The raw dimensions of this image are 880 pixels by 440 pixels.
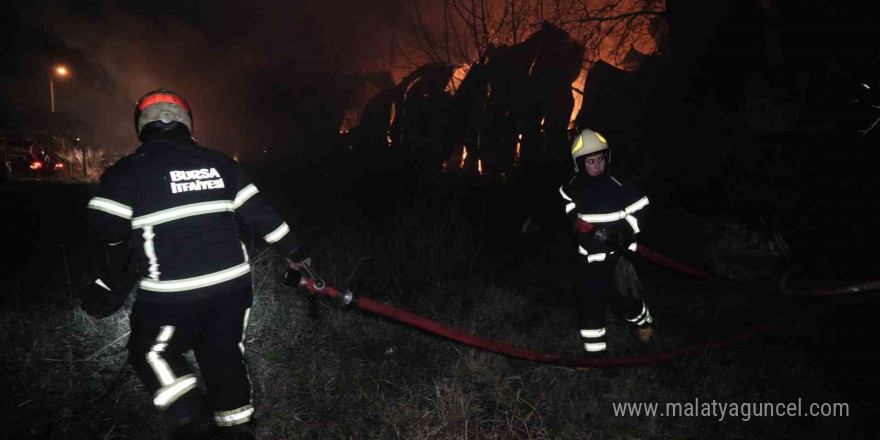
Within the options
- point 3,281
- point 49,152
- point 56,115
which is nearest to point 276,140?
point 49,152

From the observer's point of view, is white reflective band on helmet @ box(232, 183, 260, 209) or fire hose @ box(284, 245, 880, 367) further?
fire hose @ box(284, 245, 880, 367)

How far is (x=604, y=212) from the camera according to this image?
347 cm

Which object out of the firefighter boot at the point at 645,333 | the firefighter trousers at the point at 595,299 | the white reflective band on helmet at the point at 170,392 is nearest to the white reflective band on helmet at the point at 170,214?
the white reflective band on helmet at the point at 170,392

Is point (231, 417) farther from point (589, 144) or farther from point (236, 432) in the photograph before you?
point (589, 144)

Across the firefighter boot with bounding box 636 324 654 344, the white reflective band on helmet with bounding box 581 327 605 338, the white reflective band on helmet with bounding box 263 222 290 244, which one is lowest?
the firefighter boot with bounding box 636 324 654 344

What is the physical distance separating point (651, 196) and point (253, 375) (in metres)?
5.97

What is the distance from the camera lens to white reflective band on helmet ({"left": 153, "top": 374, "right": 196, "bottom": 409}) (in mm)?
2068

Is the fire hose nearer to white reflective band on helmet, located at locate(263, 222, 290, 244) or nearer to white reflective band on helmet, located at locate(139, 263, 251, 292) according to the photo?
white reflective band on helmet, located at locate(263, 222, 290, 244)

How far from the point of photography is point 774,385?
3.45 meters

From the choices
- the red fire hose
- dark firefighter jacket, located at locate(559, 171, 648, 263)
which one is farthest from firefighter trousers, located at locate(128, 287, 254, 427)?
dark firefighter jacket, located at locate(559, 171, 648, 263)

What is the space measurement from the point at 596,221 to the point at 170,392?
2.95 metres

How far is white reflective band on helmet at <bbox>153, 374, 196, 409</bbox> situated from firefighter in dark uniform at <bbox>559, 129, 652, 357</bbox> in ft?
8.99

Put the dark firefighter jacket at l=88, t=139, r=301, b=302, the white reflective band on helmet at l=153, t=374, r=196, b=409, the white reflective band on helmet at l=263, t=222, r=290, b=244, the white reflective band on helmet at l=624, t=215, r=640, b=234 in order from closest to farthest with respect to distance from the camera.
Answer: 1. the white reflective band on helmet at l=153, t=374, r=196, b=409
2. the dark firefighter jacket at l=88, t=139, r=301, b=302
3. the white reflective band on helmet at l=263, t=222, r=290, b=244
4. the white reflective band on helmet at l=624, t=215, r=640, b=234

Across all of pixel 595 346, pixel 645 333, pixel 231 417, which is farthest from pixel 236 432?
pixel 645 333
